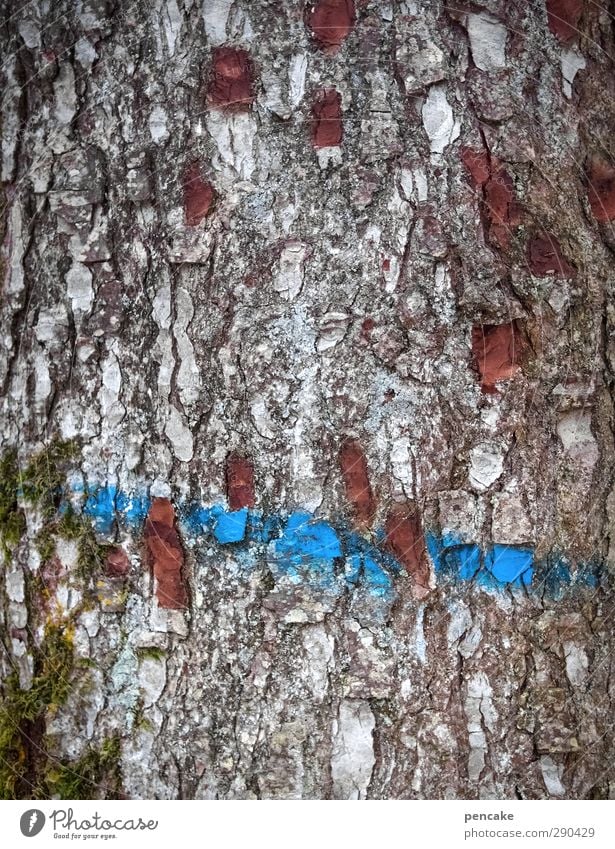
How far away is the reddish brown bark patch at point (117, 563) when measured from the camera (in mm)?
1290

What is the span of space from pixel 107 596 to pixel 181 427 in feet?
1.03

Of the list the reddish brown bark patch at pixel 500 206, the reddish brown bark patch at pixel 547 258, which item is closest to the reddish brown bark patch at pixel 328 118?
the reddish brown bark patch at pixel 500 206

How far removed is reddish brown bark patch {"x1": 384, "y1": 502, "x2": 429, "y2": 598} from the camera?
1228 mm

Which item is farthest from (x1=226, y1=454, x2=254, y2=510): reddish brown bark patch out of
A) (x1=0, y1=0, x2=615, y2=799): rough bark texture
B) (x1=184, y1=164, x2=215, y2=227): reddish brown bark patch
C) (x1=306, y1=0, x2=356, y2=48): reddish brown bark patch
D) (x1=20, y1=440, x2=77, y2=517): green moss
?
(x1=306, y1=0, x2=356, y2=48): reddish brown bark patch

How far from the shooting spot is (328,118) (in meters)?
1.22

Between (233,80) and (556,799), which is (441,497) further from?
(233,80)

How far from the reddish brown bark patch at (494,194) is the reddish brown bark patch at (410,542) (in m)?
0.45

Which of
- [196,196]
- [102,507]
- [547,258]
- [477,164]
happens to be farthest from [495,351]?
[102,507]

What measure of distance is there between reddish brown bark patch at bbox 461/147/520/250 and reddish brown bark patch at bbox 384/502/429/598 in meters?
0.45

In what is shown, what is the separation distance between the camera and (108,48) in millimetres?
1286

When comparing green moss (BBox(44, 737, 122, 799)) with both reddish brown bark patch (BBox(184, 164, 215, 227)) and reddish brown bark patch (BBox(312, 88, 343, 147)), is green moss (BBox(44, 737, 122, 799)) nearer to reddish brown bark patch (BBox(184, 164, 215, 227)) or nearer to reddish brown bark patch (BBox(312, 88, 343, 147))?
reddish brown bark patch (BBox(184, 164, 215, 227))

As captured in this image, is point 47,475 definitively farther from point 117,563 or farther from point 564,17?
point 564,17

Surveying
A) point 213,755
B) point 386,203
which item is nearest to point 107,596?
point 213,755
